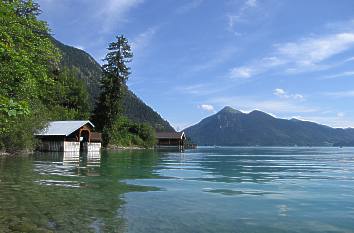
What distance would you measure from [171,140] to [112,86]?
44467 mm

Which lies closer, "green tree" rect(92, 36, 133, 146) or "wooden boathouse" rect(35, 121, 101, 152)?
"wooden boathouse" rect(35, 121, 101, 152)

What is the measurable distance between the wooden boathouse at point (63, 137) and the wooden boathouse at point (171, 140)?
5638 cm

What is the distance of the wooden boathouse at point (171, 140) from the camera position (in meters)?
122

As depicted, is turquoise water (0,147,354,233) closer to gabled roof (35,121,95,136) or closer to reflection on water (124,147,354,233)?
reflection on water (124,147,354,233)

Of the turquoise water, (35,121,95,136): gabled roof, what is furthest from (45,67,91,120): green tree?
the turquoise water

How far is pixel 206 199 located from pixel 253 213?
2768mm

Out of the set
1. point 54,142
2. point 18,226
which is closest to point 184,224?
point 18,226

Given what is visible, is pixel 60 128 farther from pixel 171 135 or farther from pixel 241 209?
pixel 171 135

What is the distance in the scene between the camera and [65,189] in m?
15.4

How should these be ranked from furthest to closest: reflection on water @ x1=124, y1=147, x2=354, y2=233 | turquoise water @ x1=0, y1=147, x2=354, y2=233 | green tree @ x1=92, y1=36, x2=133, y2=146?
green tree @ x1=92, y1=36, x2=133, y2=146 < reflection on water @ x1=124, y1=147, x2=354, y2=233 < turquoise water @ x1=0, y1=147, x2=354, y2=233

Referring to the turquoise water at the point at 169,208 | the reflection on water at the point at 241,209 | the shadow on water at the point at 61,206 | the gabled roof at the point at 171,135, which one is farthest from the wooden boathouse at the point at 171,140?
the shadow on water at the point at 61,206

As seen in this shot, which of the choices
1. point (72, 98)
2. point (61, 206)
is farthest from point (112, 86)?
point (61, 206)

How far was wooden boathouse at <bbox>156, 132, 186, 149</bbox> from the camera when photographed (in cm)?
12162

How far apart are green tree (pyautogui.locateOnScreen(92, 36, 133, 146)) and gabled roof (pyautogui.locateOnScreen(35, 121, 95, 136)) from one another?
1955 centimetres
